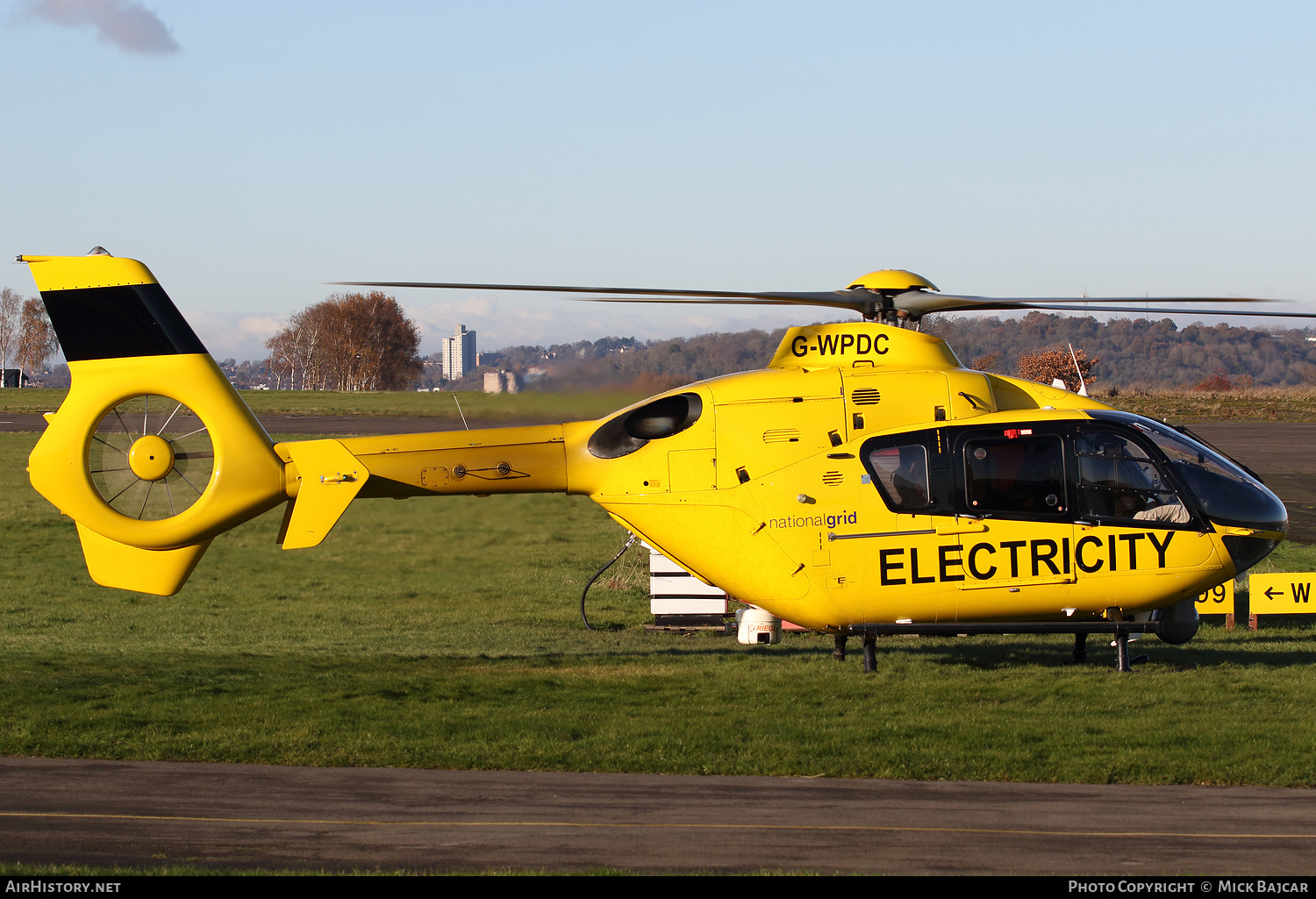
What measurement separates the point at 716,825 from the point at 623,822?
0.86 metres

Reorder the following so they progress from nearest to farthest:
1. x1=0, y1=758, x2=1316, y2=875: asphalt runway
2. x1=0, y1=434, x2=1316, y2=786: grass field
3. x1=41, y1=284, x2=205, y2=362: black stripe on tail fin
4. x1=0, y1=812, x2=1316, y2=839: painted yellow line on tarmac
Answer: x1=0, y1=758, x2=1316, y2=875: asphalt runway, x1=0, y1=812, x2=1316, y2=839: painted yellow line on tarmac, x1=0, y1=434, x2=1316, y2=786: grass field, x1=41, y1=284, x2=205, y2=362: black stripe on tail fin

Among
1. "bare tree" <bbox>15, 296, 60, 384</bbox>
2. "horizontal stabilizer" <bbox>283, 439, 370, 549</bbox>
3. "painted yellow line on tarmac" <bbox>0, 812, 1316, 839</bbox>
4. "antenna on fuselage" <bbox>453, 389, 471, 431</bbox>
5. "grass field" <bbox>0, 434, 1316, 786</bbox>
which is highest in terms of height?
"bare tree" <bbox>15, 296, 60, 384</bbox>

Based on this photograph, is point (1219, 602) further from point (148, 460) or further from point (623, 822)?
point (148, 460)

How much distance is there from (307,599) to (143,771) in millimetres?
14858

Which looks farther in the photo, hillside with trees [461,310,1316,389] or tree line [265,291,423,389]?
tree line [265,291,423,389]

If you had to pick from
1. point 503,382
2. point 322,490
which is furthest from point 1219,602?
point 322,490

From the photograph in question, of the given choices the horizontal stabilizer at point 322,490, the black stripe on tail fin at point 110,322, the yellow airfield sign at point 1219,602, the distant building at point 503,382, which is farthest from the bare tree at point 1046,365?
the black stripe on tail fin at point 110,322

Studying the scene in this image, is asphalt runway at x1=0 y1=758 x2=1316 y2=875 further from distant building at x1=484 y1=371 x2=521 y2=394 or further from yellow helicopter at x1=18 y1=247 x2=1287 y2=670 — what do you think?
distant building at x1=484 y1=371 x2=521 y2=394

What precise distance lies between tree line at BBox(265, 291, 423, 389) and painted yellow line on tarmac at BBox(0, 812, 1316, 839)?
33738mm

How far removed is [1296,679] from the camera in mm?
15312

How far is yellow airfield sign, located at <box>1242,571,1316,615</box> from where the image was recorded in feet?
66.8

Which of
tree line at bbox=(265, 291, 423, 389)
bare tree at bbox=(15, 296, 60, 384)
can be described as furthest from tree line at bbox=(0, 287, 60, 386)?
tree line at bbox=(265, 291, 423, 389)

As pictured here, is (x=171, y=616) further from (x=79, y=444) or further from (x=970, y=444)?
(x=970, y=444)
